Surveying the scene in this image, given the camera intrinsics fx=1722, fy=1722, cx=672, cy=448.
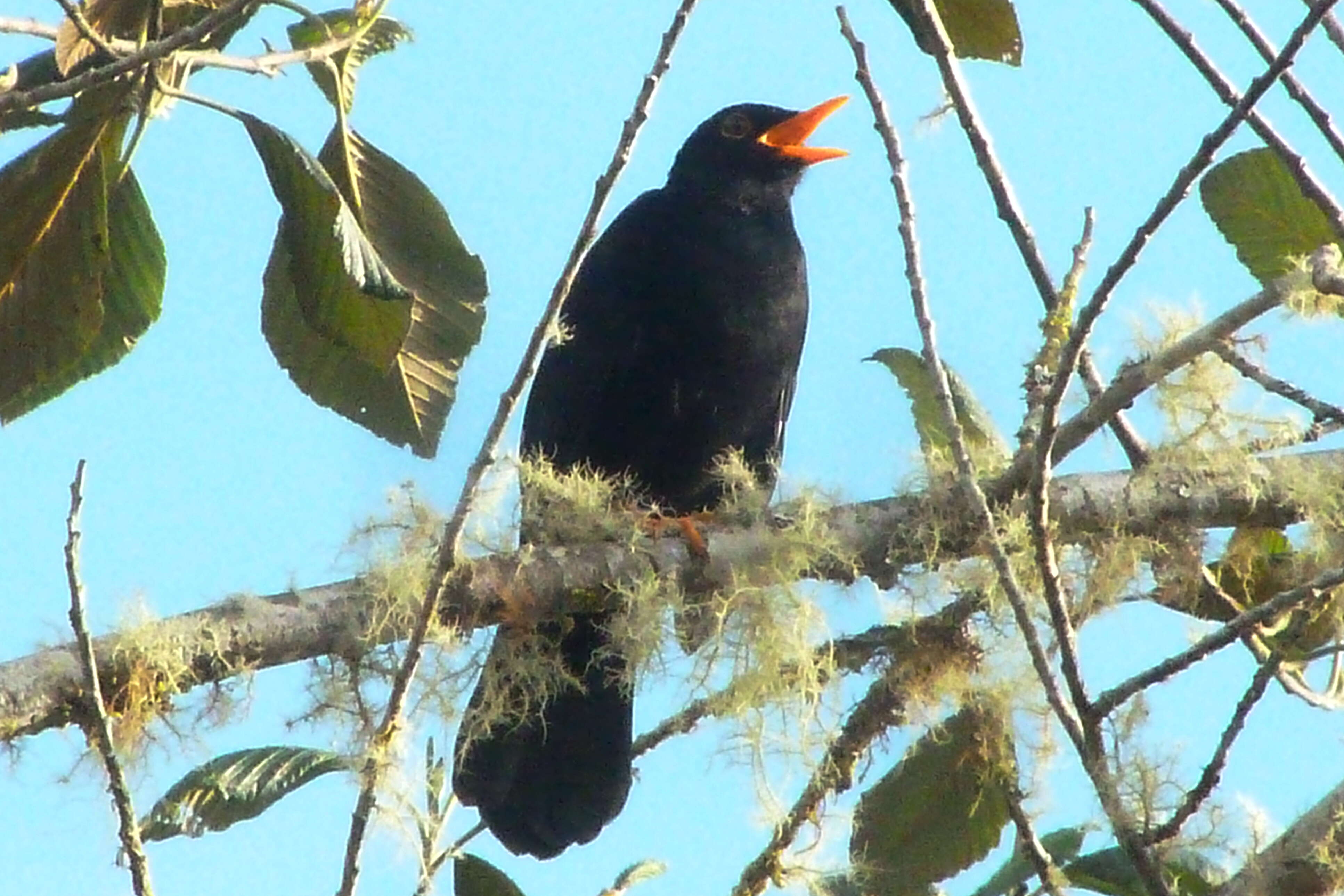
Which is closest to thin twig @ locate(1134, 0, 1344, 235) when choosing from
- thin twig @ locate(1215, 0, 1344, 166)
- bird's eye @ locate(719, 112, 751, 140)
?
thin twig @ locate(1215, 0, 1344, 166)

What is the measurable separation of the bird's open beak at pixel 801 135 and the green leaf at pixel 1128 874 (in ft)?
8.15

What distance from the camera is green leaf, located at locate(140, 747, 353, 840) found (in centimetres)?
285

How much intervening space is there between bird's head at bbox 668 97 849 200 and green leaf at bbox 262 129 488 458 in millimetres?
1491

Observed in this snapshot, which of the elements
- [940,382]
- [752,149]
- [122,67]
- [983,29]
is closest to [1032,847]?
[940,382]

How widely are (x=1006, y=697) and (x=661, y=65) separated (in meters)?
1.33

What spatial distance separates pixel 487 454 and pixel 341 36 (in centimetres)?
126

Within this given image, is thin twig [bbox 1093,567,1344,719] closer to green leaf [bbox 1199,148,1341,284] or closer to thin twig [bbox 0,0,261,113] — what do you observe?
green leaf [bbox 1199,148,1341,284]

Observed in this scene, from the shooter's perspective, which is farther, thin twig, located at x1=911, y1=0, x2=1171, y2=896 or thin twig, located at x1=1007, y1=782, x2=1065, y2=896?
thin twig, located at x1=1007, y1=782, x2=1065, y2=896

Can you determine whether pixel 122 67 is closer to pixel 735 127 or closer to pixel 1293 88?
pixel 1293 88

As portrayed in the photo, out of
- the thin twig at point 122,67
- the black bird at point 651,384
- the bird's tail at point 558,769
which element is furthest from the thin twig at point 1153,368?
the thin twig at point 122,67

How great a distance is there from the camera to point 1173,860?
3.00 meters

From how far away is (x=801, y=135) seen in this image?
16.9 ft

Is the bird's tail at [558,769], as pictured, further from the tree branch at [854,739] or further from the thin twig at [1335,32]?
the thin twig at [1335,32]

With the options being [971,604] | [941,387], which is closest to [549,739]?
[971,604]
